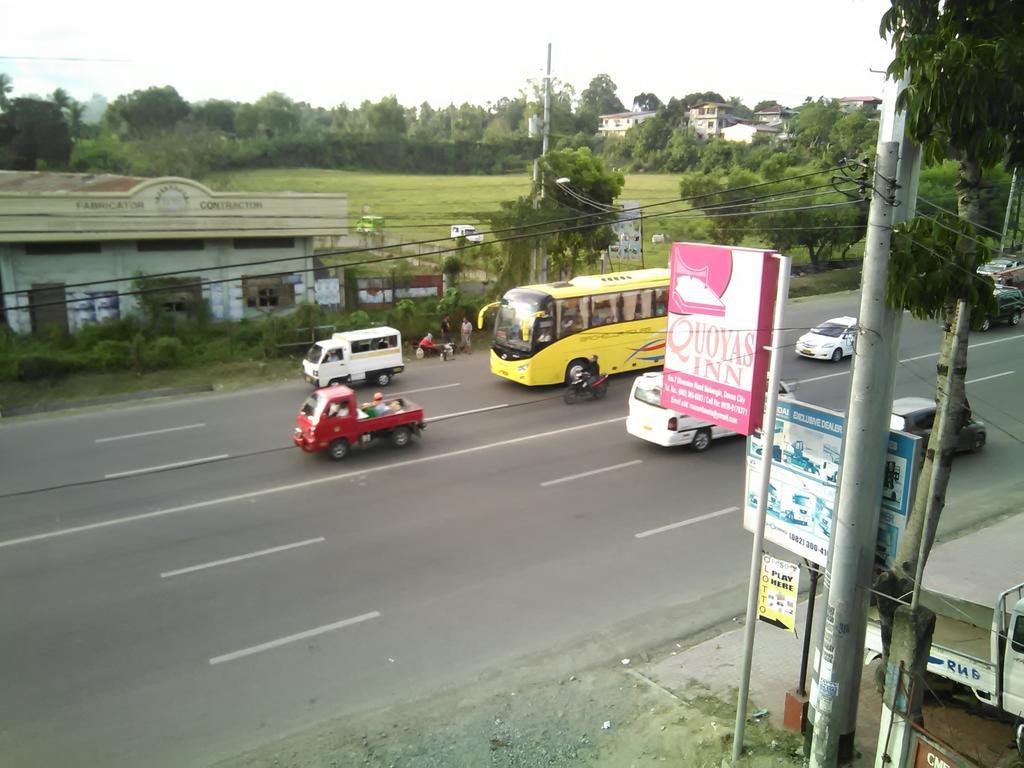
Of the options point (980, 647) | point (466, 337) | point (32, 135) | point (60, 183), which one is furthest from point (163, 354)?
point (32, 135)

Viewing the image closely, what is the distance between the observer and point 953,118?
20.4 feet

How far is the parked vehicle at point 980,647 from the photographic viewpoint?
25.7 ft

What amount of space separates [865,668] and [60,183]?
32.1 meters

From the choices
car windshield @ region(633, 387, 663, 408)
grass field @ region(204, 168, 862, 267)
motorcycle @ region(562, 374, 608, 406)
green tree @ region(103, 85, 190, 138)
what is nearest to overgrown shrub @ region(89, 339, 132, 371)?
motorcycle @ region(562, 374, 608, 406)

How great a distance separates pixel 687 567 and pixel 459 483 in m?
5.21

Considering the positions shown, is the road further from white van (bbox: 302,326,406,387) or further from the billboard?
the billboard

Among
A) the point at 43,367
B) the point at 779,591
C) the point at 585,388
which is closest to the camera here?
the point at 779,591

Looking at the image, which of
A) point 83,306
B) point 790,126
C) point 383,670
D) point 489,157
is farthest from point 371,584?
point 489,157

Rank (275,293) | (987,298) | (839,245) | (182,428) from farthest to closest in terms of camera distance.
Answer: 1. (839,245)
2. (275,293)
3. (182,428)
4. (987,298)

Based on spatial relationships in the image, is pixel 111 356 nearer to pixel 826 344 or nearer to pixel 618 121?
pixel 826 344

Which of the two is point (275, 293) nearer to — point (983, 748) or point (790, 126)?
point (983, 748)

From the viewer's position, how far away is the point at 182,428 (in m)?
20.4

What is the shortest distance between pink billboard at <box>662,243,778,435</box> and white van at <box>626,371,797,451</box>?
825 centimetres

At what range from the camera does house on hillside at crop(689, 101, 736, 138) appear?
274 ft
